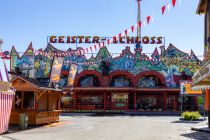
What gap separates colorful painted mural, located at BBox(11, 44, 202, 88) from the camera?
45719 millimetres

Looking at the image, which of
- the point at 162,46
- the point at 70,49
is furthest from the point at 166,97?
the point at 70,49

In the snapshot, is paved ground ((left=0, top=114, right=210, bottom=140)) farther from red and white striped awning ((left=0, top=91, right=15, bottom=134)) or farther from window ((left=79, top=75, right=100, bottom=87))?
window ((left=79, top=75, right=100, bottom=87))

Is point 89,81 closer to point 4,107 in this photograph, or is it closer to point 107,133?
point 107,133

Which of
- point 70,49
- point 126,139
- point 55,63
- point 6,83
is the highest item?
point 70,49

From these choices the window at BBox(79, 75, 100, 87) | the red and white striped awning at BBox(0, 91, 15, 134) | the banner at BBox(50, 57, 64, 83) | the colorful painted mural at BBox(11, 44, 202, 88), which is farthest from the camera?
the window at BBox(79, 75, 100, 87)

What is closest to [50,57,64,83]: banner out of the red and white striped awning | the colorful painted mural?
the red and white striped awning

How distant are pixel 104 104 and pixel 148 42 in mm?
10338

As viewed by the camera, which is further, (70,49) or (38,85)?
(70,49)

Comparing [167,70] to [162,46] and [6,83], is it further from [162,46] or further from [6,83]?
[6,83]

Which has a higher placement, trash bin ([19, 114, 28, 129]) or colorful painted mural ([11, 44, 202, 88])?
colorful painted mural ([11, 44, 202, 88])

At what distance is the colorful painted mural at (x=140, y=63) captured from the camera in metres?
45.7

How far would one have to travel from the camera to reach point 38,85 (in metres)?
24.1

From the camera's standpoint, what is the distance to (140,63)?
46.2 m

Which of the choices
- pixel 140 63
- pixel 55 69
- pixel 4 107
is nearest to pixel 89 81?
pixel 140 63
